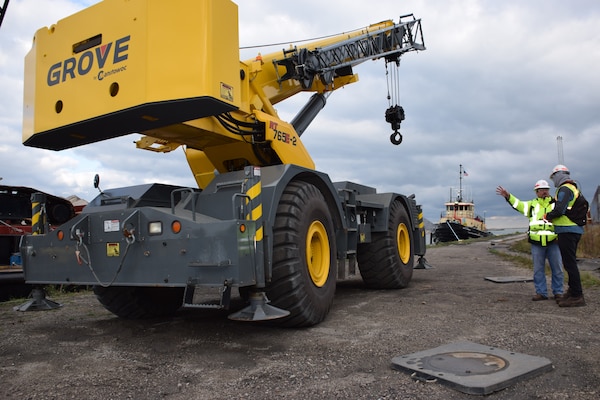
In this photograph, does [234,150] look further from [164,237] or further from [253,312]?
[253,312]

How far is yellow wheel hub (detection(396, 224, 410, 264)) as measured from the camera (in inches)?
349

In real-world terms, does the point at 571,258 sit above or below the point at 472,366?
above

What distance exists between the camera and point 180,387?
366 centimetres

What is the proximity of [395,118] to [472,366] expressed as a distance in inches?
272

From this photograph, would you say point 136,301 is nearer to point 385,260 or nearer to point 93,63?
point 93,63

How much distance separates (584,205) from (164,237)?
5450 millimetres

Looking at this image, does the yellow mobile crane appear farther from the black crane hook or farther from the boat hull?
the boat hull

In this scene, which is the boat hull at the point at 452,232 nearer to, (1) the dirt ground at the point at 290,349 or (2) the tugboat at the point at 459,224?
(2) the tugboat at the point at 459,224

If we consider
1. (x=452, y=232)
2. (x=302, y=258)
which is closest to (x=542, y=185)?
(x=302, y=258)

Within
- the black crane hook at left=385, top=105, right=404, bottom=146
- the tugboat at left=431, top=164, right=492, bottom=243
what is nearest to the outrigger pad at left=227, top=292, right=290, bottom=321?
the black crane hook at left=385, top=105, right=404, bottom=146

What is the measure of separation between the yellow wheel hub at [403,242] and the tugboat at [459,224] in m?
32.8

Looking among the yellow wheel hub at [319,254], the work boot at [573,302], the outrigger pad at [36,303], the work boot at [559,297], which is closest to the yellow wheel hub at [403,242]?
the work boot at [559,297]

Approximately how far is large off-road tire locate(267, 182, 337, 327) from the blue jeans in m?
3.07

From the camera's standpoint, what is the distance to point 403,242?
9125 millimetres
